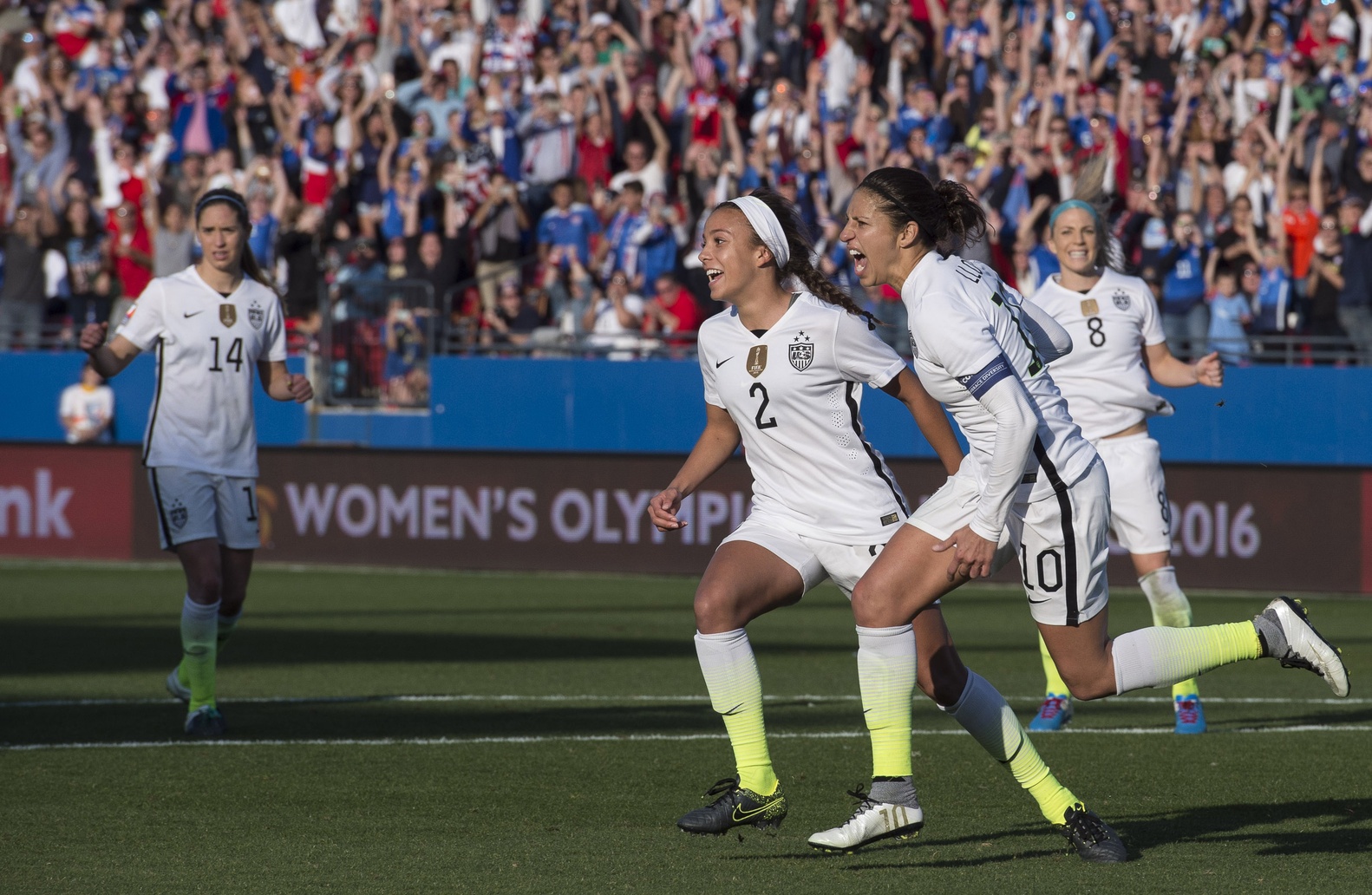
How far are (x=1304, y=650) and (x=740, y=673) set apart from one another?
1.80m

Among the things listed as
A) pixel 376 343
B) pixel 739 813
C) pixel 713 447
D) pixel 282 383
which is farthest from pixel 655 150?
pixel 739 813

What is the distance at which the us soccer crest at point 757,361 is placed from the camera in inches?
256

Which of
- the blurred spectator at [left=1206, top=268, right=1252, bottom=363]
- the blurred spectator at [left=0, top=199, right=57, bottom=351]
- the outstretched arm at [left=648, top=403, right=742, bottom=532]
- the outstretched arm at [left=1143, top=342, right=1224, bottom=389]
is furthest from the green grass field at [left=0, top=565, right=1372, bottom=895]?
the blurred spectator at [left=0, top=199, right=57, bottom=351]

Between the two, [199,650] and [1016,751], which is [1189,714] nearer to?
[1016,751]

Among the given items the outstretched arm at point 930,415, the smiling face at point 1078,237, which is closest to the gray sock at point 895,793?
the outstretched arm at point 930,415

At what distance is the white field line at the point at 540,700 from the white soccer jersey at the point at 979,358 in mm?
4371

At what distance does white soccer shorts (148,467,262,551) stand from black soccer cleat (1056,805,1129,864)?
450 centimetres

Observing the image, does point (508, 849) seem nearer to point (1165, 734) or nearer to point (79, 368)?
point (1165, 734)

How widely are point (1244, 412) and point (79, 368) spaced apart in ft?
40.3

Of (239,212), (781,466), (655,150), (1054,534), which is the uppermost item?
(655,150)

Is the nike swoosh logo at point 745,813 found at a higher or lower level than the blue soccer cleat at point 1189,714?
higher

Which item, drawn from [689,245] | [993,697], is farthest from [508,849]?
[689,245]

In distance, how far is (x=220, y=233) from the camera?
29.6 feet

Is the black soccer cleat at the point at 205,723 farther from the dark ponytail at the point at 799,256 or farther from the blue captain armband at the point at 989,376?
the blue captain armband at the point at 989,376
